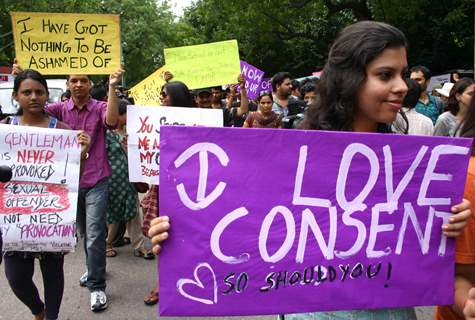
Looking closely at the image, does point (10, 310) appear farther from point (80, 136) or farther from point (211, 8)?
point (211, 8)

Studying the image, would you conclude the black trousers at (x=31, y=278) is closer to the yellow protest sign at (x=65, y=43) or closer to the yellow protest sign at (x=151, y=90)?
the yellow protest sign at (x=65, y=43)

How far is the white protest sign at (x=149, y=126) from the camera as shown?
13.1 feet

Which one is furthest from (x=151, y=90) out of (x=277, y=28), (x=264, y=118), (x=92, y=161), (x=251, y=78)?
(x=277, y=28)

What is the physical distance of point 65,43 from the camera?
12.8 ft

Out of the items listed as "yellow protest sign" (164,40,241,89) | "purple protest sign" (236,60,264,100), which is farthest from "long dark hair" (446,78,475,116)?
"purple protest sign" (236,60,264,100)

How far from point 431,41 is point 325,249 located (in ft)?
71.0

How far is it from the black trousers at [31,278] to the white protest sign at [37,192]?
3.5 inches

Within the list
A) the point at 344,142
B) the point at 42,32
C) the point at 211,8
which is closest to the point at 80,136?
the point at 42,32

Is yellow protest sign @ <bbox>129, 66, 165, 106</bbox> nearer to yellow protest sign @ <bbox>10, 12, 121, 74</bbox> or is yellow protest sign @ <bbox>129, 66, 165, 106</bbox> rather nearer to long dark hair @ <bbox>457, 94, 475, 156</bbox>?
yellow protest sign @ <bbox>10, 12, 121, 74</bbox>

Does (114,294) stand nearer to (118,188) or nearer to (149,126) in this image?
(118,188)

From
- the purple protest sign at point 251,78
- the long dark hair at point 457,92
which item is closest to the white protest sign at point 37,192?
the long dark hair at point 457,92

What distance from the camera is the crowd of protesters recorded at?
5.20ft

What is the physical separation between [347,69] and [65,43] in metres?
3.00

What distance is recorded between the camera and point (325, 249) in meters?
1.61
